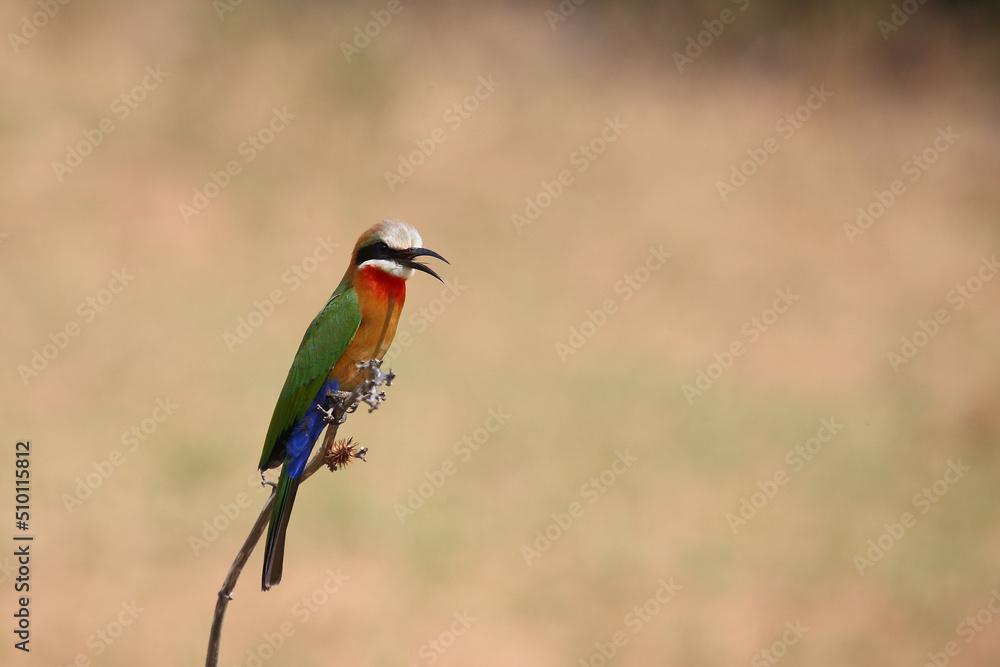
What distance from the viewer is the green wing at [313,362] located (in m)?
4.96

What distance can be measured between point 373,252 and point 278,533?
6.10 feet

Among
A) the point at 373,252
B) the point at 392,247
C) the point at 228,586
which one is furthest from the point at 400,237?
the point at 228,586

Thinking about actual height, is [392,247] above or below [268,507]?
above

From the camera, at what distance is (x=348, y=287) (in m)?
5.77

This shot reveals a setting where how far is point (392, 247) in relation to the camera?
17.6 feet

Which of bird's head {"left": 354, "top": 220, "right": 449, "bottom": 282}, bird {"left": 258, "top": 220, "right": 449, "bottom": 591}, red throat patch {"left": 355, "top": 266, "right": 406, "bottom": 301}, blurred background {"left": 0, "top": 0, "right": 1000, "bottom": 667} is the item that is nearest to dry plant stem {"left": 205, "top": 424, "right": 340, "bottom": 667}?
bird {"left": 258, "top": 220, "right": 449, "bottom": 591}

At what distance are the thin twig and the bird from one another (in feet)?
2.85

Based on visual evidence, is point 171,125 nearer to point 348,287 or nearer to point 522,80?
point 522,80

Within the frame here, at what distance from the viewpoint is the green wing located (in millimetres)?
4957

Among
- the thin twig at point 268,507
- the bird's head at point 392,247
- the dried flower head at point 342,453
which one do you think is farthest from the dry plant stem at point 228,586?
the bird's head at point 392,247

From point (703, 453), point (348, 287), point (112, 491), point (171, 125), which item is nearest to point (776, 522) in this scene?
point (703, 453)

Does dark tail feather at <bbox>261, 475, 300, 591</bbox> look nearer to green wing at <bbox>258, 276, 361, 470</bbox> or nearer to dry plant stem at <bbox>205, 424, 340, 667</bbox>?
green wing at <bbox>258, 276, 361, 470</bbox>

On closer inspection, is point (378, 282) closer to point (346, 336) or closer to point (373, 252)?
point (373, 252)

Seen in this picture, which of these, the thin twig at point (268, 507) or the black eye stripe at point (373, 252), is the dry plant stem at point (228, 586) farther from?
the black eye stripe at point (373, 252)
